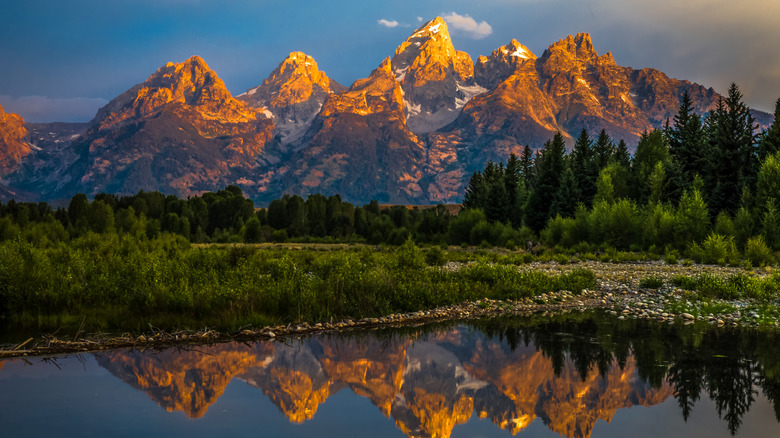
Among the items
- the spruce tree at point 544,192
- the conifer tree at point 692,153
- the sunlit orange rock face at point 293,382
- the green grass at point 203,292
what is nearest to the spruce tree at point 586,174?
the spruce tree at point 544,192

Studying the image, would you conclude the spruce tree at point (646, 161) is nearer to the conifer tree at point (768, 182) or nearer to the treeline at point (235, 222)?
the conifer tree at point (768, 182)

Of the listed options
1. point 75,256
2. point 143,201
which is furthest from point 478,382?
point 143,201

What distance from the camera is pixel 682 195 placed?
50.2 m

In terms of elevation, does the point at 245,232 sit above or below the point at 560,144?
below

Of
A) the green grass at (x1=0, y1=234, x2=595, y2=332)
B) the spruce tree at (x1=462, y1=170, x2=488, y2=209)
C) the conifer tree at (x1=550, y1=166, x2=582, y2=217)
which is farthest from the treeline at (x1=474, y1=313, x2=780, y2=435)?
the spruce tree at (x1=462, y1=170, x2=488, y2=209)

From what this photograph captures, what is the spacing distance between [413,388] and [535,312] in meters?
10.6

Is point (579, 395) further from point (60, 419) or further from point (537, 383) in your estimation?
point (60, 419)

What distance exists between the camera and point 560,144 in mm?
72438

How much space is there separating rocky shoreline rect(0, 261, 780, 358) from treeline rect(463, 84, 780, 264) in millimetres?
14896

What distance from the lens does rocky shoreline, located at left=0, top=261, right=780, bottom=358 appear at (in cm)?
1648

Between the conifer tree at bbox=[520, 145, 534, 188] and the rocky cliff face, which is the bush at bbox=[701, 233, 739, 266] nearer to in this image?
the rocky cliff face

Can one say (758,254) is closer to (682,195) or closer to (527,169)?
(682,195)

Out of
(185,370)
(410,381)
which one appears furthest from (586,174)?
(185,370)

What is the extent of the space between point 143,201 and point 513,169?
70.8 m
